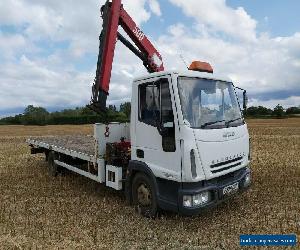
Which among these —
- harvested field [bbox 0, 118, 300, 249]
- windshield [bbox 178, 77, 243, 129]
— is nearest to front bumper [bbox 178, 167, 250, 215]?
harvested field [bbox 0, 118, 300, 249]

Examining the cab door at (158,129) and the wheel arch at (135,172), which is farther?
the wheel arch at (135,172)

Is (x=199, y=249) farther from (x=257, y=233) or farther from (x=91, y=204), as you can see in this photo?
(x=91, y=204)

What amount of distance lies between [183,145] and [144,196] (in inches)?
58.8

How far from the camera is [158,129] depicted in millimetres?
6121

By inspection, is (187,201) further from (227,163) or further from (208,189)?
(227,163)

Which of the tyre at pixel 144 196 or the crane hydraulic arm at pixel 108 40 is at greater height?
the crane hydraulic arm at pixel 108 40

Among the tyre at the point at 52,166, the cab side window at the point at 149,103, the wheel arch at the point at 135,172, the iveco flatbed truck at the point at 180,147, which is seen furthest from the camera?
the tyre at the point at 52,166

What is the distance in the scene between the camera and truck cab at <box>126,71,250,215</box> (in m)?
5.78

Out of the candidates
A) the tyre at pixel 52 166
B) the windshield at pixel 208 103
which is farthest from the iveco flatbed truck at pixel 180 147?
the tyre at pixel 52 166

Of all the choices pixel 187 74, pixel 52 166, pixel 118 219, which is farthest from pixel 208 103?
pixel 52 166

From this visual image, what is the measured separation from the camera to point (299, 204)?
24.0ft

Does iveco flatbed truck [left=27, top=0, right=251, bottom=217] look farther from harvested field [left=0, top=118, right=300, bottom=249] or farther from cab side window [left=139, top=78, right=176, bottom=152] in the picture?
harvested field [left=0, top=118, right=300, bottom=249]

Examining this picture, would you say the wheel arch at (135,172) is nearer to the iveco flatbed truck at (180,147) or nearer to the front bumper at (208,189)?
the iveco flatbed truck at (180,147)

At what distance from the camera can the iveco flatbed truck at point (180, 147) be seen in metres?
5.79
